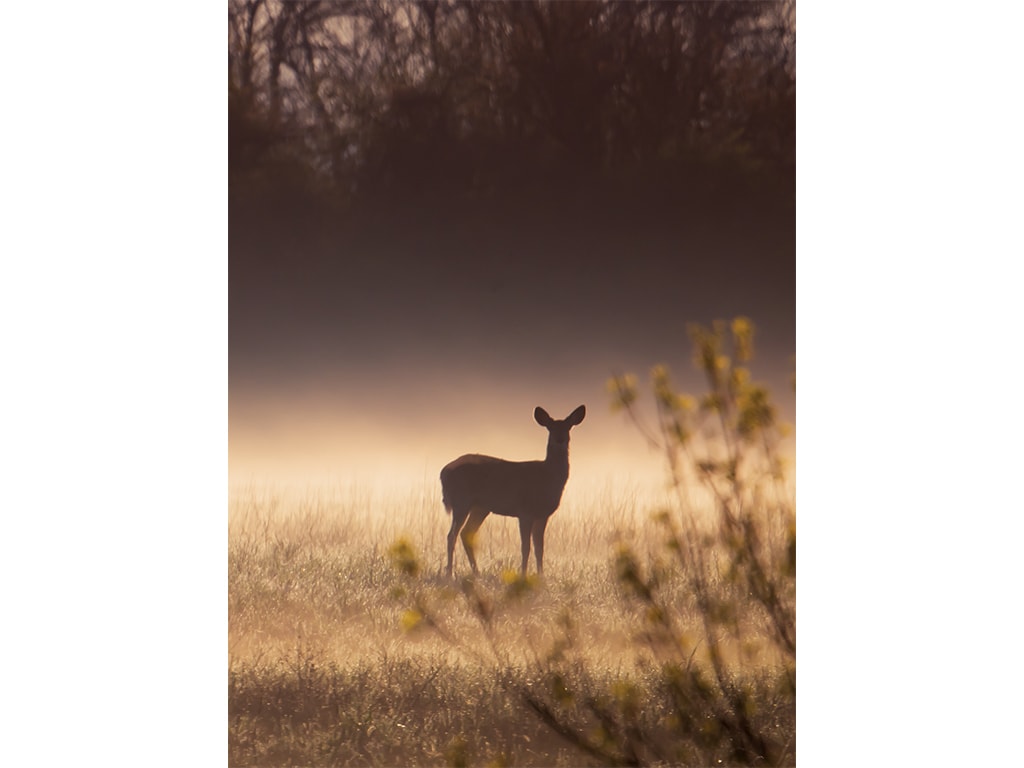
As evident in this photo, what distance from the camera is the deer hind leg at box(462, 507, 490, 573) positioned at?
4.29 m

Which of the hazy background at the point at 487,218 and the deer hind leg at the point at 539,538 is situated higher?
the hazy background at the point at 487,218

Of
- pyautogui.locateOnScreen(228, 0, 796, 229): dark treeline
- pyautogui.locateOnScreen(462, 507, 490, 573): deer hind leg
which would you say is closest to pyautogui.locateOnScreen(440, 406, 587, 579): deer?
pyautogui.locateOnScreen(462, 507, 490, 573): deer hind leg

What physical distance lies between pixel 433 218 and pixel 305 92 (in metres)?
0.59

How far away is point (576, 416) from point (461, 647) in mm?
828

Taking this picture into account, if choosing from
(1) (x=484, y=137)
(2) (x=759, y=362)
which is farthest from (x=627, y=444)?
(1) (x=484, y=137)

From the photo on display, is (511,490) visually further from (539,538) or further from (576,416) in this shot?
(576,416)

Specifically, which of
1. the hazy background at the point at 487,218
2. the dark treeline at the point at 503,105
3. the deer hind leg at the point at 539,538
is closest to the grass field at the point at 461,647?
the deer hind leg at the point at 539,538

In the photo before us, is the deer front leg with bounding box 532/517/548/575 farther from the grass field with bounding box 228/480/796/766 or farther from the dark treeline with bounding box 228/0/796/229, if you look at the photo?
the dark treeline with bounding box 228/0/796/229

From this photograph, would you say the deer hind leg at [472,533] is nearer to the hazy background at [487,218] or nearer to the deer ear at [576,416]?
the hazy background at [487,218]

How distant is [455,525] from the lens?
14.1 feet

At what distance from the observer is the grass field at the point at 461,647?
13.8 feet

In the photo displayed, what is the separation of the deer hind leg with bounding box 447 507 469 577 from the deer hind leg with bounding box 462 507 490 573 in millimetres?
19

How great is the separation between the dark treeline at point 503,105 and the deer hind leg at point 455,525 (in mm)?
978

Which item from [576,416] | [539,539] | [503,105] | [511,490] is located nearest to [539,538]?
[539,539]
